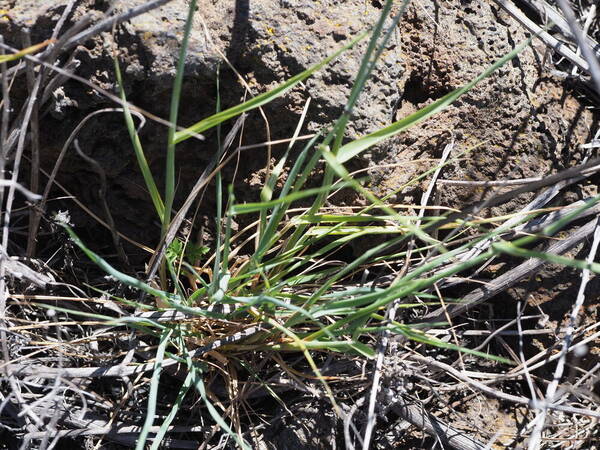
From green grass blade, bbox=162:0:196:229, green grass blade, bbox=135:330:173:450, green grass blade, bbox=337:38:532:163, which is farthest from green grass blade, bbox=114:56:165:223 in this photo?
green grass blade, bbox=337:38:532:163

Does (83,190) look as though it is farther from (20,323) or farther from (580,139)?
(580,139)

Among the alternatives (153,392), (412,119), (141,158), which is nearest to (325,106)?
(412,119)

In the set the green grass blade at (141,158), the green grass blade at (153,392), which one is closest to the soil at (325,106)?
the green grass blade at (141,158)

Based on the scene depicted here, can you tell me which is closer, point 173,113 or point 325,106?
point 173,113

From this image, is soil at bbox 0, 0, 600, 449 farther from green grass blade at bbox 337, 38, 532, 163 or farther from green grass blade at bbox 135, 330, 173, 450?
green grass blade at bbox 135, 330, 173, 450

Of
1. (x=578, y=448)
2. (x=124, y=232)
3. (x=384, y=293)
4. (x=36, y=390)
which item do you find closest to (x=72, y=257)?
(x=124, y=232)

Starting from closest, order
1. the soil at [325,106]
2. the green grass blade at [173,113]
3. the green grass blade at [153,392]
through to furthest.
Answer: the green grass blade at [173,113] < the green grass blade at [153,392] < the soil at [325,106]

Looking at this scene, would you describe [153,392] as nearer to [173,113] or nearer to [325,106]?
[173,113]

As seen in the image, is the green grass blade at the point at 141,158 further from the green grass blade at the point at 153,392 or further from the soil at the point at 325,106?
the green grass blade at the point at 153,392

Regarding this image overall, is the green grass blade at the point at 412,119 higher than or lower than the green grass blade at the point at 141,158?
higher

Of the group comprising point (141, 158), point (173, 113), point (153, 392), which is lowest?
point (153, 392)
